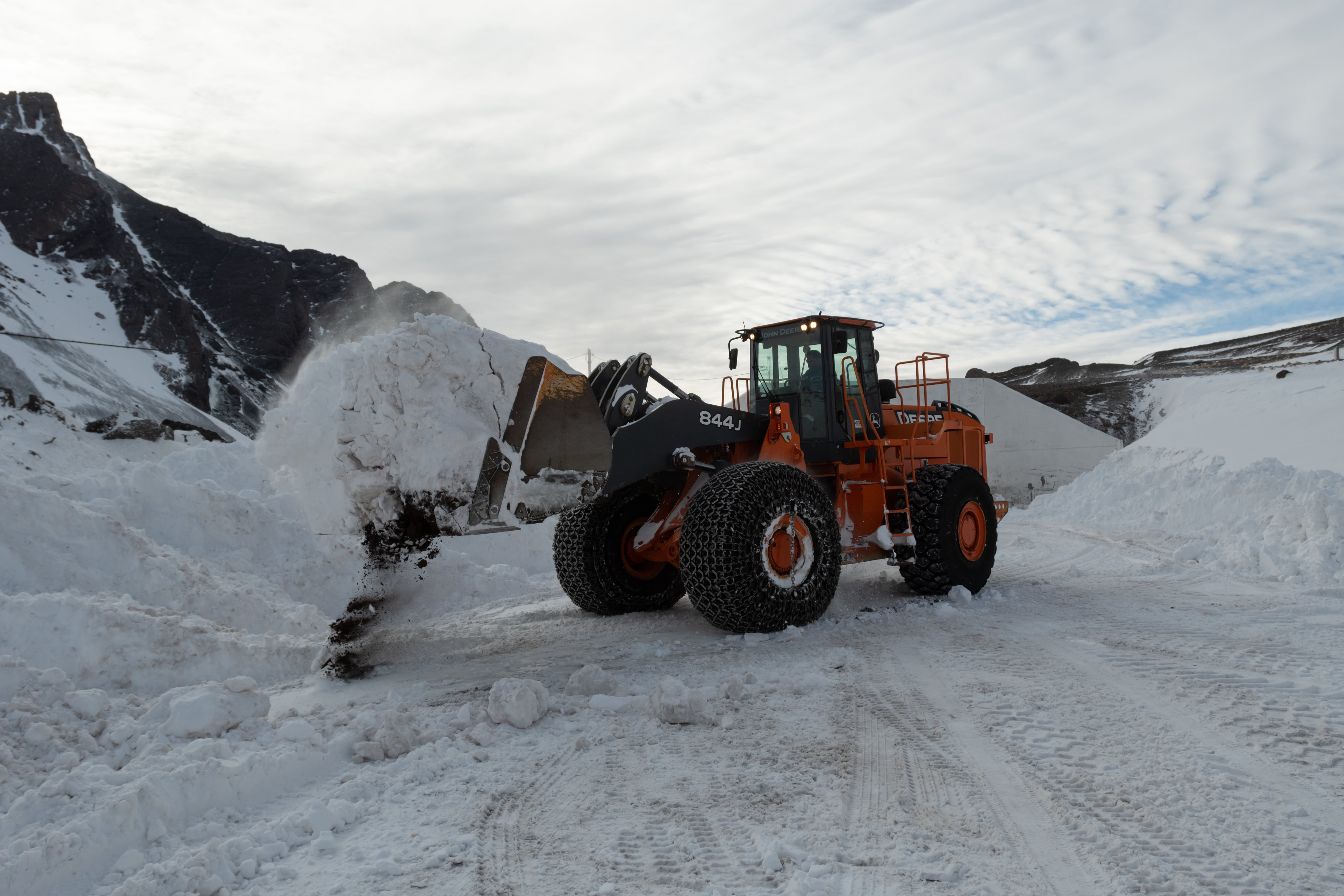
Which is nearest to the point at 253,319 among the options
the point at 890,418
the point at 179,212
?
the point at 179,212

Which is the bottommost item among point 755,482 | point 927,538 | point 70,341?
point 927,538

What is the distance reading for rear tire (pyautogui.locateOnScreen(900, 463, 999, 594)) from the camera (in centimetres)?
723

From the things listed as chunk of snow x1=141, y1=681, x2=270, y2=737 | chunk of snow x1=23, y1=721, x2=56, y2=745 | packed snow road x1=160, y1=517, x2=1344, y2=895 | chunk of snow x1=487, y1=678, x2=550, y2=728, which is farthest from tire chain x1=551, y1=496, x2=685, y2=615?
chunk of snow x1=23, y1=721, x2=56, y2=745

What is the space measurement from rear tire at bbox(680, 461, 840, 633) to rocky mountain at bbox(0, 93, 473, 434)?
2151cm

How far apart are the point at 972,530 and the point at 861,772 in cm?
477

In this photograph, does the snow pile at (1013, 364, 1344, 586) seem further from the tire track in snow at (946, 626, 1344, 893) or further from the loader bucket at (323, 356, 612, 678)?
the loader bucket at (323, 356, 612, 678)

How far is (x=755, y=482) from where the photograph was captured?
5684 millimetres

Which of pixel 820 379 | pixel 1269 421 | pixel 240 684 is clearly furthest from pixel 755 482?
pixel 1269 421

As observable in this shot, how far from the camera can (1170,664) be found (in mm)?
4816

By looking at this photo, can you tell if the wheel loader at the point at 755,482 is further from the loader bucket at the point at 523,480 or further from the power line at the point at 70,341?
the power line at the point at 70,341

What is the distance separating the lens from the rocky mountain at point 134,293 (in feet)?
102

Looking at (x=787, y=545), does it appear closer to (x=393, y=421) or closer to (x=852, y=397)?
(x=852, y=397)

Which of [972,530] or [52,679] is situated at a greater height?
[972,530]

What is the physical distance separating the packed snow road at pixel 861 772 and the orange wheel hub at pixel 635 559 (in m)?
1.40
